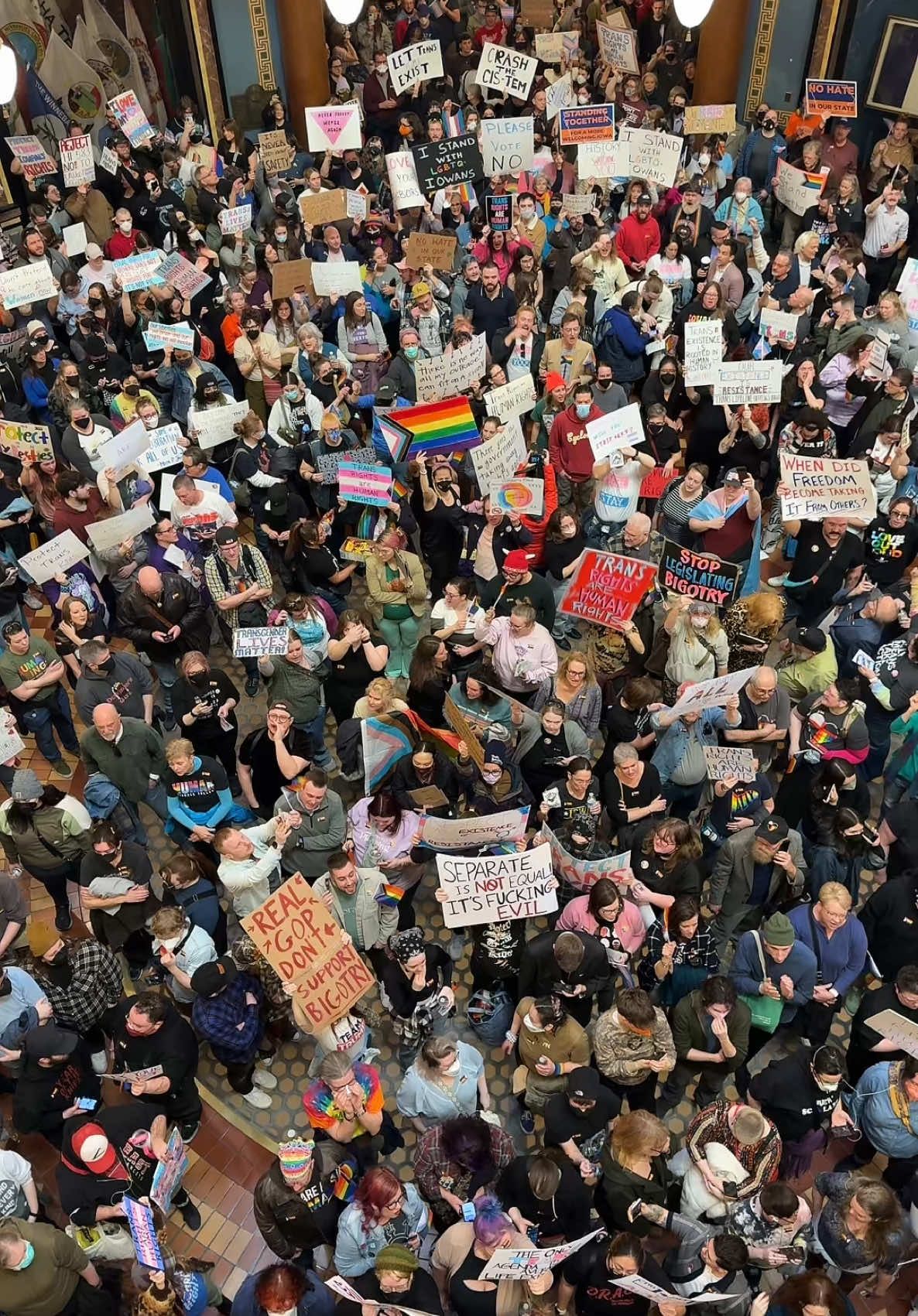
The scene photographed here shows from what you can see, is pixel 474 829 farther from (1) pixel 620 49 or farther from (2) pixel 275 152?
(1) pixel 620 49

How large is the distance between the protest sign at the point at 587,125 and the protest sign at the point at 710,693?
8651 mm

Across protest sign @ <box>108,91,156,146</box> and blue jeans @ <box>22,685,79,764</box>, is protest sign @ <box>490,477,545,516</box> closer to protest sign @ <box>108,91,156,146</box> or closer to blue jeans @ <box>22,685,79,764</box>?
blue jeans @ <box>22,685,79,764</box>

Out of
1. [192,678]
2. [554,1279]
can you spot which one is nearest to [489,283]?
[192,678]

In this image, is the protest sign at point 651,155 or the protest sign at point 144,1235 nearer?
the protest sign at point 144,1235

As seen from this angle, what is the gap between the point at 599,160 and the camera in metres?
12.8

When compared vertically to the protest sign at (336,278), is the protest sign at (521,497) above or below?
below

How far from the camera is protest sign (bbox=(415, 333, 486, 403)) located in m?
9.81

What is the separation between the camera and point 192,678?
23.8 feet

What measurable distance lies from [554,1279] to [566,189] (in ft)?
41.2

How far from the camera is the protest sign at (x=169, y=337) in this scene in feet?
33.2

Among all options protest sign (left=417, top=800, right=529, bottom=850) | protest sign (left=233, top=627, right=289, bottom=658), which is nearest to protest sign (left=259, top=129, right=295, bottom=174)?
protest sign (left=233, top=627, right=289, bottom=658)

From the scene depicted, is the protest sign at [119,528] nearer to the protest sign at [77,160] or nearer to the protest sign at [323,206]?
the protest sign at [323,206]

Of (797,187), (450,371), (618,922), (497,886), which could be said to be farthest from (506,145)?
(618,922)

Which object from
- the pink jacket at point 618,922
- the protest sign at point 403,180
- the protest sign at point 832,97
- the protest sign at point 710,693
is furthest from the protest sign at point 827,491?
the protest sign at point 832,97
